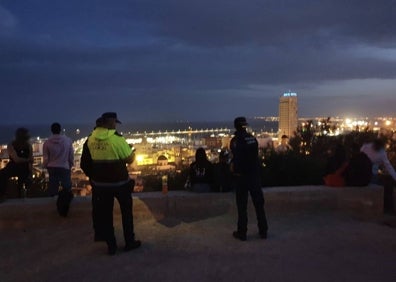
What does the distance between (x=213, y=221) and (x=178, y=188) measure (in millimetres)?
2178

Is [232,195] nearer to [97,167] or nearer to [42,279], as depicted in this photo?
[97,167]

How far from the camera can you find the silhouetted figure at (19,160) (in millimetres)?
7406

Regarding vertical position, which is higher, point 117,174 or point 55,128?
point 55,128

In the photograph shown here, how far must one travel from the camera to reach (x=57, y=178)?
7.71 metres

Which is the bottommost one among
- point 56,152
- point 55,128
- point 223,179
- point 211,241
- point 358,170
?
point 211,241

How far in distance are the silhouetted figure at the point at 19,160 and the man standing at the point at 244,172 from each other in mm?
3706

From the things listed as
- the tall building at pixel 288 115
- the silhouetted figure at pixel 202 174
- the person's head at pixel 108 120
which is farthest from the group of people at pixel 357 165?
the tall building at pixel 288 115

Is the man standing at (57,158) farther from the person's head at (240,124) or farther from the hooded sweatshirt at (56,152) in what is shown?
the person's head at (240,124)

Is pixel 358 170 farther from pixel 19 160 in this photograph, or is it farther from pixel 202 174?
pixel 19 160

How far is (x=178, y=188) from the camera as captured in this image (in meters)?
8.99

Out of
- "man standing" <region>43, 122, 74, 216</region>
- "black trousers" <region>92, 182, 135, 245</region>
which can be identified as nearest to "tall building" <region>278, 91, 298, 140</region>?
"man standing" <region>43, 122, 74, 216</region>

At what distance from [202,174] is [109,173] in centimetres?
234

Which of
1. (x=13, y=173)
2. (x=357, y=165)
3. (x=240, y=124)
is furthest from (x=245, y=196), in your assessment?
(x=13, y=173)

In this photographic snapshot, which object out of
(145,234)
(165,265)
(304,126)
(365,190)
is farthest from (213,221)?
(304,126)
